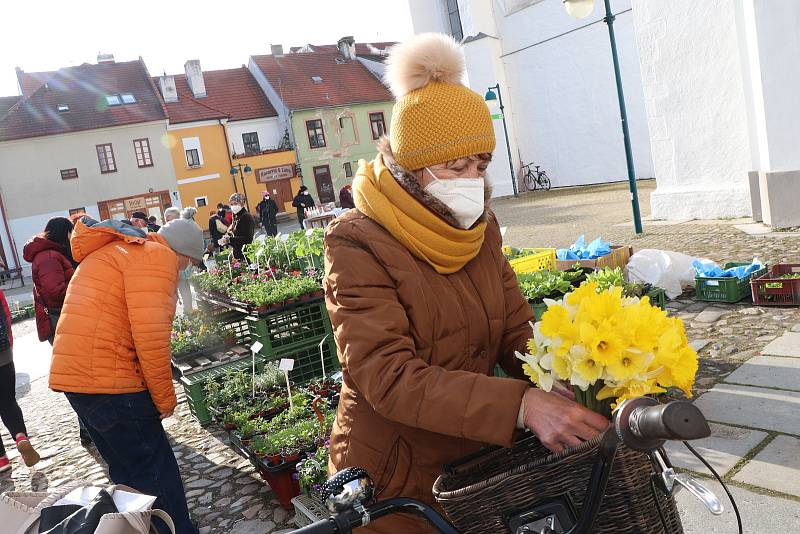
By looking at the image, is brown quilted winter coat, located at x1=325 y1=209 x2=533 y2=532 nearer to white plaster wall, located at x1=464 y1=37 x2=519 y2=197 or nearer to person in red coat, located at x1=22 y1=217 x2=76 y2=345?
person in red coat, located at x1=22 y1=217 x2=76 y2=345

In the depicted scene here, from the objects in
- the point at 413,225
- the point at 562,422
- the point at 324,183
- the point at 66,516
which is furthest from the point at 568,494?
the point at 324,183

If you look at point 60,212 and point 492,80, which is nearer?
point 492,80

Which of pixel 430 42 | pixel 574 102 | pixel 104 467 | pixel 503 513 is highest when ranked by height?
pixel 574 102

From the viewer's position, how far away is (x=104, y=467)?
566 centimetres

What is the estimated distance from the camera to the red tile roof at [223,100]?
1549 inches

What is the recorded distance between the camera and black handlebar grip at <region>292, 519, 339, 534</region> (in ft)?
4.20

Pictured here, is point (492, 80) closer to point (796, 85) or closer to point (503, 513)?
point (796, 85)

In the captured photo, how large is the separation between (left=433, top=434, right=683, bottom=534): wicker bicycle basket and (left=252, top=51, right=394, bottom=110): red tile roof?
41.0 m

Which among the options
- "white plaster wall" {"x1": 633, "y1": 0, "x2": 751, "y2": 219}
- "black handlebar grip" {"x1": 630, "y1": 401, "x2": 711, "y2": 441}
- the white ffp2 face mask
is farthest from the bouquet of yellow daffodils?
"white plaster wall" {"x1": 633, "y1": 0, "x2": 751, "y2": 219}

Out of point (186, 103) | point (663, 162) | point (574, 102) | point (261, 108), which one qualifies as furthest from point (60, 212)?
point (663, 162)

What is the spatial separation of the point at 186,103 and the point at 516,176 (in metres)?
23.0

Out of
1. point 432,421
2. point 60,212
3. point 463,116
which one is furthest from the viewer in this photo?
point 60,212

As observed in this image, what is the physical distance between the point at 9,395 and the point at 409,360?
5.49 metres

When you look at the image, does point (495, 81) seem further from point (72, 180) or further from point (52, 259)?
point (72, 180)
